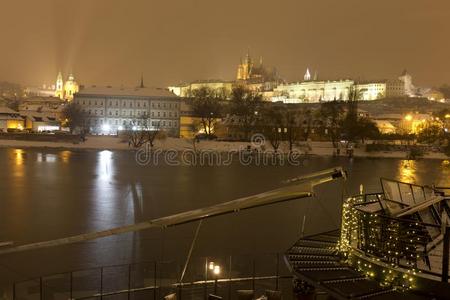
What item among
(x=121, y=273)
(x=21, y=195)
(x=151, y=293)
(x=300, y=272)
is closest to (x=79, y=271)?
(x=121, y=273)

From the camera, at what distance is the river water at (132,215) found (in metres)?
12.5

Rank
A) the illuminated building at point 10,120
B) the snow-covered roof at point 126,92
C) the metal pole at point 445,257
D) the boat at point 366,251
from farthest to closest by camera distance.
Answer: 1. the snow-covered roof at point 126,92
2. the illuminated building at point 10,120
3. the boat at point 366,251
4. the metal pole at point 445,257

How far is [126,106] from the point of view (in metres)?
109

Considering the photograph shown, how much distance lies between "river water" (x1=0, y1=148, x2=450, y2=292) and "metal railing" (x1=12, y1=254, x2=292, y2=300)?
876 millimetres

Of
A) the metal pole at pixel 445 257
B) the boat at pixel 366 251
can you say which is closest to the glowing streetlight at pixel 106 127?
the boat at pixel 366 251

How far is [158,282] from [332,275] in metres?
4.36

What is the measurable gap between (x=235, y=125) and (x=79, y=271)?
7599cm

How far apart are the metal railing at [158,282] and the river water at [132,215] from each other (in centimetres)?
88

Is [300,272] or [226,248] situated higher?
[300,272]

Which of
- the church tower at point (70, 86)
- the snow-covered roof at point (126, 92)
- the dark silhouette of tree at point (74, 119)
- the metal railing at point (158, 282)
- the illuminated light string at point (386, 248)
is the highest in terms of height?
the church tower at point (70, 86)

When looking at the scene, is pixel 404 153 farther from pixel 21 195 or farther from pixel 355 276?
pixel 355 276

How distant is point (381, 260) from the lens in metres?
6.46

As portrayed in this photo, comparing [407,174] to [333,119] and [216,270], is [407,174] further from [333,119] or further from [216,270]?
[333,119]

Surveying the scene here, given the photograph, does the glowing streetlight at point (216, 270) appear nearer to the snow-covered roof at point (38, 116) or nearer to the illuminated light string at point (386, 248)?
the illuminated light string at point (386, 248)
